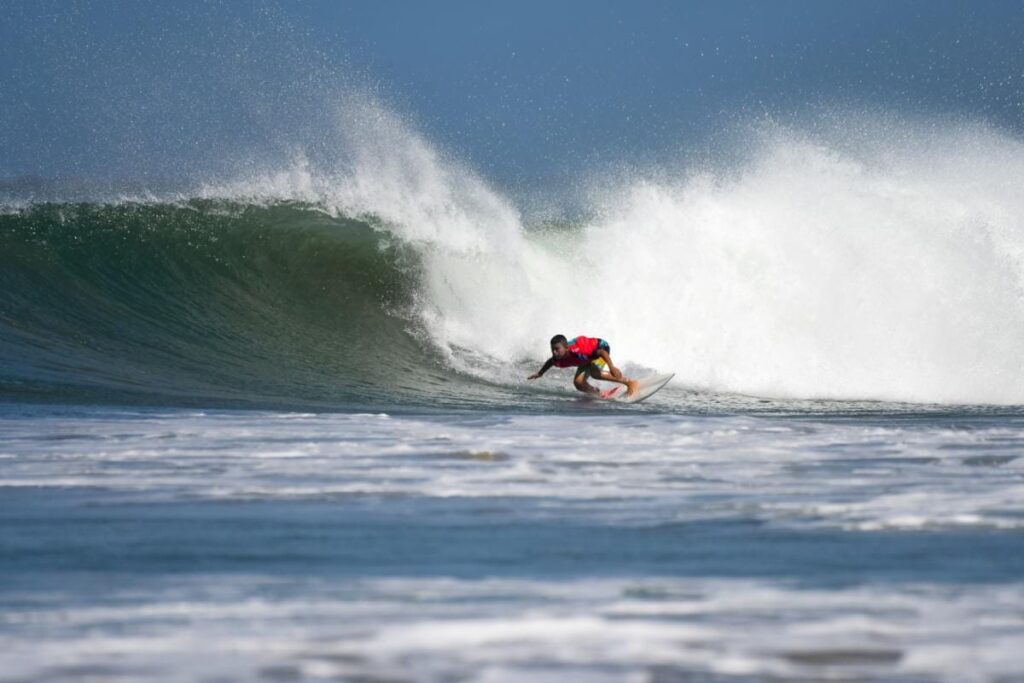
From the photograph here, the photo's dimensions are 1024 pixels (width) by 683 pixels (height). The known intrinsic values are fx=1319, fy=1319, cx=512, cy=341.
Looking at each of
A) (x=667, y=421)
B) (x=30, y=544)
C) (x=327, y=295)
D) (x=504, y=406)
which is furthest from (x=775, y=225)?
(x=30, y=544)

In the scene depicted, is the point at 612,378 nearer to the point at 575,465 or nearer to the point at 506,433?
the point at 506,433

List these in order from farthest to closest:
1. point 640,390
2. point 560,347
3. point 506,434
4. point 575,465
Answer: point 560,347 < point 640,390 < point 506,434 < point 575,465

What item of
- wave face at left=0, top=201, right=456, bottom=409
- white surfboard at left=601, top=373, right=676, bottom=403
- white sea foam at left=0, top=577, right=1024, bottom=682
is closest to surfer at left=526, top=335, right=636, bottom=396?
white surfboard at left=601, top=373, right=676, bottom=403

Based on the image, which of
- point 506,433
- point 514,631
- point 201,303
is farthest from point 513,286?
point 514,631

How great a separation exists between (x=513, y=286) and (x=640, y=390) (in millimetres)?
4353

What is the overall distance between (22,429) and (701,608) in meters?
5.20

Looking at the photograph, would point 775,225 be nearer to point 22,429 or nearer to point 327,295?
point 327,295

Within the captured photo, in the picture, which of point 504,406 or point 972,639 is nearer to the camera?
point 972,639

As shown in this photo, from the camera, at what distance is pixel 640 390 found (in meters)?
10.8

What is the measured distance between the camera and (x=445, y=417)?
8.66 meters

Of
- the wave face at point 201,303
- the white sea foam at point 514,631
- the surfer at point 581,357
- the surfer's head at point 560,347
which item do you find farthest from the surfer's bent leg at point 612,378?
the white sea foam at point 514,631

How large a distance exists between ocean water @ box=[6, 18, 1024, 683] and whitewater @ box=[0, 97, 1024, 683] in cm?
3

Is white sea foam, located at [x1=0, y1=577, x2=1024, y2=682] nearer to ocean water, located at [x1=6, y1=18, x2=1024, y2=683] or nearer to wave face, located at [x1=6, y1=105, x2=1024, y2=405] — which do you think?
ocean water, located at [x1=6, y1=18, x2=1024, y2=683]

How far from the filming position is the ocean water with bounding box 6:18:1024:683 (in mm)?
3418
